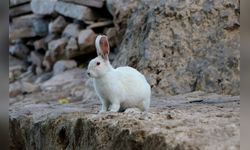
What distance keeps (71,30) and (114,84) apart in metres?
4.81

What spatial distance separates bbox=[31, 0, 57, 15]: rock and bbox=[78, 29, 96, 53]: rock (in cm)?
79

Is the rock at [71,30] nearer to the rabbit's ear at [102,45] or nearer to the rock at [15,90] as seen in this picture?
the rock at [15,90]

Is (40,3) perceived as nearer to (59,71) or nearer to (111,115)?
(59,71)

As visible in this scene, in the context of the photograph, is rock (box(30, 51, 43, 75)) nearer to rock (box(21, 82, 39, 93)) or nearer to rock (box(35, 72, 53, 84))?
rock (box(35, 72, 53, 84))

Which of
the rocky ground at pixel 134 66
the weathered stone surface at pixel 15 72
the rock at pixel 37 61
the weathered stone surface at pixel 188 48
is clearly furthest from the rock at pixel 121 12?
the weathered stone surface at pixel 15 72

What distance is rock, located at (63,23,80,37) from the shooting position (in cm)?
730

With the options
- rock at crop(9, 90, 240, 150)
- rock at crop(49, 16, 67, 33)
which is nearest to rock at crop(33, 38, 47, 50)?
rock at crop(49, 16, 67, 33)

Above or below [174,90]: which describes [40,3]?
above

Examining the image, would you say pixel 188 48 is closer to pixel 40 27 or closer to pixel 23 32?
pixel 40 27

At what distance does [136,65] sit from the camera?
16.0 feet

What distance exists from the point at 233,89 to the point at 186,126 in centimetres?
251

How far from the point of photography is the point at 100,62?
8.82 ft

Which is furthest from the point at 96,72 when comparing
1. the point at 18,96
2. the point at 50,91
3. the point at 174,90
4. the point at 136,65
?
the point at 18,96

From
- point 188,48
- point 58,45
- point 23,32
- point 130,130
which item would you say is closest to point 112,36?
point 58,45
